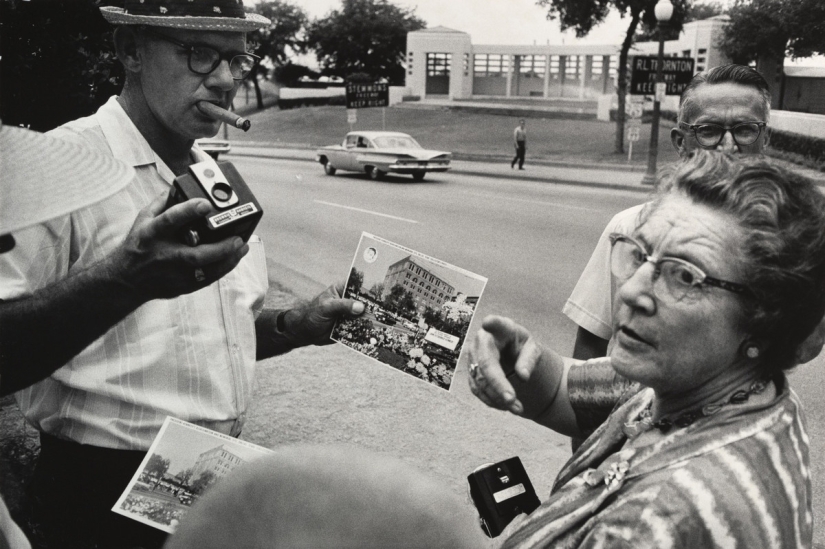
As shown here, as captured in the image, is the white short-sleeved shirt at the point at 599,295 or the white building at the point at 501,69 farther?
the white building at the point at 501,69

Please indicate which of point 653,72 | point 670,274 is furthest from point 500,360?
point 653,72

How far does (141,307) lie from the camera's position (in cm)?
189

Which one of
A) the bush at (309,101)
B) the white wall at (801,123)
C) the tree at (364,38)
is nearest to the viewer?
the white wall at (801,123)

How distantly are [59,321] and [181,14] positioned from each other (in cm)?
98

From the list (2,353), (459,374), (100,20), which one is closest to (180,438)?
(2,353)

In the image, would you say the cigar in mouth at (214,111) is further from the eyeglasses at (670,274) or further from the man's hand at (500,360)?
the eyeglasses at (670,274)

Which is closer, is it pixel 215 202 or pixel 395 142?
pixel 215 202

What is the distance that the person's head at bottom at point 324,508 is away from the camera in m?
0.71

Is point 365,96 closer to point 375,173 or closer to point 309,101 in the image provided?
point 375,173

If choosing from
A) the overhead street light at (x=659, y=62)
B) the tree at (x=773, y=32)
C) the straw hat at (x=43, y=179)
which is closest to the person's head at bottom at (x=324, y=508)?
the straw hat at (x=43, y=179)

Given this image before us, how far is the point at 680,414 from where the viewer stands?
1.51m

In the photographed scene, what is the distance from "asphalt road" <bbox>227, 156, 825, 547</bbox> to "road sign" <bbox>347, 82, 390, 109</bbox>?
9.33 m

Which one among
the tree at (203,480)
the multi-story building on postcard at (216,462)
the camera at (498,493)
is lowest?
the camera at (498,493)

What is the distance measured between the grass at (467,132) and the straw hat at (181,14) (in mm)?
24675
